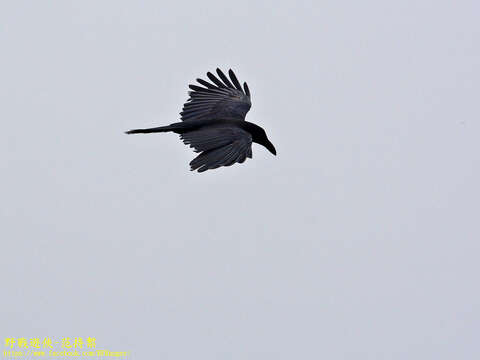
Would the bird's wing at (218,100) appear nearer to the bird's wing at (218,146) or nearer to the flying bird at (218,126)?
the flying bird at (218,126)

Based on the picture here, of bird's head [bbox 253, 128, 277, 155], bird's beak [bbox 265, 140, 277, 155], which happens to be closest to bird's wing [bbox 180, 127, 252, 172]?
bird's head [bbox 253, 128, 277, 155]

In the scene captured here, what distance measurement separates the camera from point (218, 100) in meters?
25.2

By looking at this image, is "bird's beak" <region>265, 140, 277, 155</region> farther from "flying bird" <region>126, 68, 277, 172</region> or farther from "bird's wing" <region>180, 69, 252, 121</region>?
"bird's wing" <region>180, 69, 252, 121</region>

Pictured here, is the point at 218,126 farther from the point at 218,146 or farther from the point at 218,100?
the point at 218,100

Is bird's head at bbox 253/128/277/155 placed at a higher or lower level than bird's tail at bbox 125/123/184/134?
lower

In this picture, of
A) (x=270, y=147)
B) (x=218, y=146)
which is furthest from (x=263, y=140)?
(x=218, y=146)

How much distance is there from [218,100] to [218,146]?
402cm

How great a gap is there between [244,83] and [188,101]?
1538 millimetres

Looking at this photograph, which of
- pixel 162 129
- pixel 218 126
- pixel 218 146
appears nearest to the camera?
pixel 218 146

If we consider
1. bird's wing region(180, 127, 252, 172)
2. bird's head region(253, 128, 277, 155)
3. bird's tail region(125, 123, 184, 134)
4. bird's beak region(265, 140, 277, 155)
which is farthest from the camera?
bird's beak region(265, 140, 277, 155)

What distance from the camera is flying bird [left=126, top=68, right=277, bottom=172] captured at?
2100cm

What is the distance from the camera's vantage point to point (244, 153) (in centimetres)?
2114

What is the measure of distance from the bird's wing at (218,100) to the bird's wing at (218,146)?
180cm

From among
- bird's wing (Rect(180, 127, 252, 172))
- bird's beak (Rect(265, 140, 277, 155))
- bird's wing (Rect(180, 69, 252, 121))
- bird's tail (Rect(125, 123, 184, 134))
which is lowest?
bird's wing (Rect(180, 127, 252, 172))
